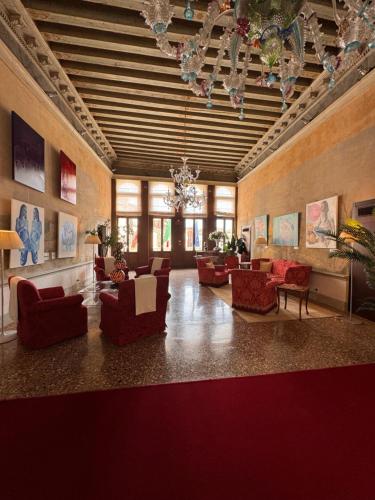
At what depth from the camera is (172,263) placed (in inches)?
483

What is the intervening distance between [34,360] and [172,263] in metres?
9.41

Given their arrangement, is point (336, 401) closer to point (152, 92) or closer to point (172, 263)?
point (152, 92)

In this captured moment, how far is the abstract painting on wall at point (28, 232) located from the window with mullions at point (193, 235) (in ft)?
26.4

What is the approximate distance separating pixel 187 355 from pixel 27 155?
4.50 m

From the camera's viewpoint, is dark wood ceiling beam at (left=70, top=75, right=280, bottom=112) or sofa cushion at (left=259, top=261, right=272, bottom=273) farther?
sofa cushion at (left=259, top=261, right=272, bottom=273)

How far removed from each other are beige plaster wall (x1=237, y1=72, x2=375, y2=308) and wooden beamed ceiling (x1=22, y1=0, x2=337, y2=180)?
3.14 ft

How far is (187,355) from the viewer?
310cm

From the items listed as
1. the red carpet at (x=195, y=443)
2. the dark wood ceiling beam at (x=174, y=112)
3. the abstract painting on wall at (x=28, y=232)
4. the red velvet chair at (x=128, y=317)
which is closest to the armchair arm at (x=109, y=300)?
the red velvet chair at (x=128, y=317)

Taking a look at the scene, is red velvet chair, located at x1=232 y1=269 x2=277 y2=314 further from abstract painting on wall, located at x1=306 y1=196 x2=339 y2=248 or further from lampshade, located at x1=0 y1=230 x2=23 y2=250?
lampshade, located at x1=0 y1=230 x2=23 y2=250

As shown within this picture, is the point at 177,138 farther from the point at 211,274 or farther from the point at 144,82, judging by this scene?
the point at 211,274

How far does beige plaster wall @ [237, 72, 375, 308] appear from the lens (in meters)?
4.59

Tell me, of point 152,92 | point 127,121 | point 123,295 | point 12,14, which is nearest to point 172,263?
point 127,121

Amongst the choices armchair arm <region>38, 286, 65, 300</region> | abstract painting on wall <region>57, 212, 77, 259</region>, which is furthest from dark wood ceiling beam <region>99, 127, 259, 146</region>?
armchair arm <region>38, 286, 65, 300</region>

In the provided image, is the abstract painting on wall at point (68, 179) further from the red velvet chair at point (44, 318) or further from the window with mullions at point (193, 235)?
the window with mullions at point (193, 235)
